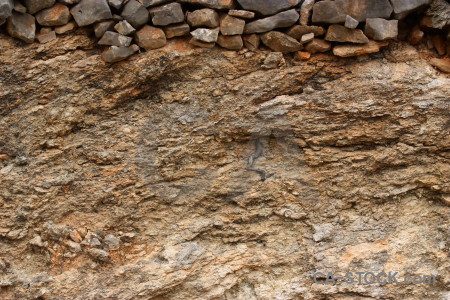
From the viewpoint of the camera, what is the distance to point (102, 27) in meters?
2.92

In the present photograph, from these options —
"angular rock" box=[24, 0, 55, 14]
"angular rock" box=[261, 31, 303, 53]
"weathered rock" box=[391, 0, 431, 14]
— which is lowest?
"angular rock" box=[261, 31, 303, 53]

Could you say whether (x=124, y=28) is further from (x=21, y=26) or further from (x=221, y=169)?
(x=221, y=169)

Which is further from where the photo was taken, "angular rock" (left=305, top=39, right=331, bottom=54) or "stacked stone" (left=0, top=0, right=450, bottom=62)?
"angular rock" (left=305, top=39, right=331, bottom=54)

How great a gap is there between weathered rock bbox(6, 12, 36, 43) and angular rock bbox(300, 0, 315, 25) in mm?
1557

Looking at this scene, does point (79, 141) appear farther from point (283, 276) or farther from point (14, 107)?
point (283, 276)

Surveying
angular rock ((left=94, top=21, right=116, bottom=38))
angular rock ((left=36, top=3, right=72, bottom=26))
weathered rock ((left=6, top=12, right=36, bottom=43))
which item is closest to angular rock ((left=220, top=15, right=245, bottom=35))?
angular rock ((left=94, top=21, right=116, bottom=38))

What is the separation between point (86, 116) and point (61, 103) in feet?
0.53

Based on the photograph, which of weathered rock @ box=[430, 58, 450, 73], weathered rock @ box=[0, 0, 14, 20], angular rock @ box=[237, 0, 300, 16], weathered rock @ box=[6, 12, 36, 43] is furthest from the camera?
weathered rock @ box=[430, 58, 450, 73]

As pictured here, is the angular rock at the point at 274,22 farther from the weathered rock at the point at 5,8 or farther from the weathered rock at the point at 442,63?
the weathered rock at the point at 5,8

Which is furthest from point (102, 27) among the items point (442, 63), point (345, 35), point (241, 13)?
point (442, 63)

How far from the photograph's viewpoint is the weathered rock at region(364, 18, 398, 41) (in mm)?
2941

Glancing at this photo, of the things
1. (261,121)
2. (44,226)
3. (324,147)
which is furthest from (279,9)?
(44,226)

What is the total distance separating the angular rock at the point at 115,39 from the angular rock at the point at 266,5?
695 millimetres

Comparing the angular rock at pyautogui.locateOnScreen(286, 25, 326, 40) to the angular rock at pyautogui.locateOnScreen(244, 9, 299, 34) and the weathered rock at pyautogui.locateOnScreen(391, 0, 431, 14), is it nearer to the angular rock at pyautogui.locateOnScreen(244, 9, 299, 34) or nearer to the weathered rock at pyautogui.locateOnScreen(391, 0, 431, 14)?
the angular rock at pyautogui.locateOnScreen(244, 9, 299, 34)
